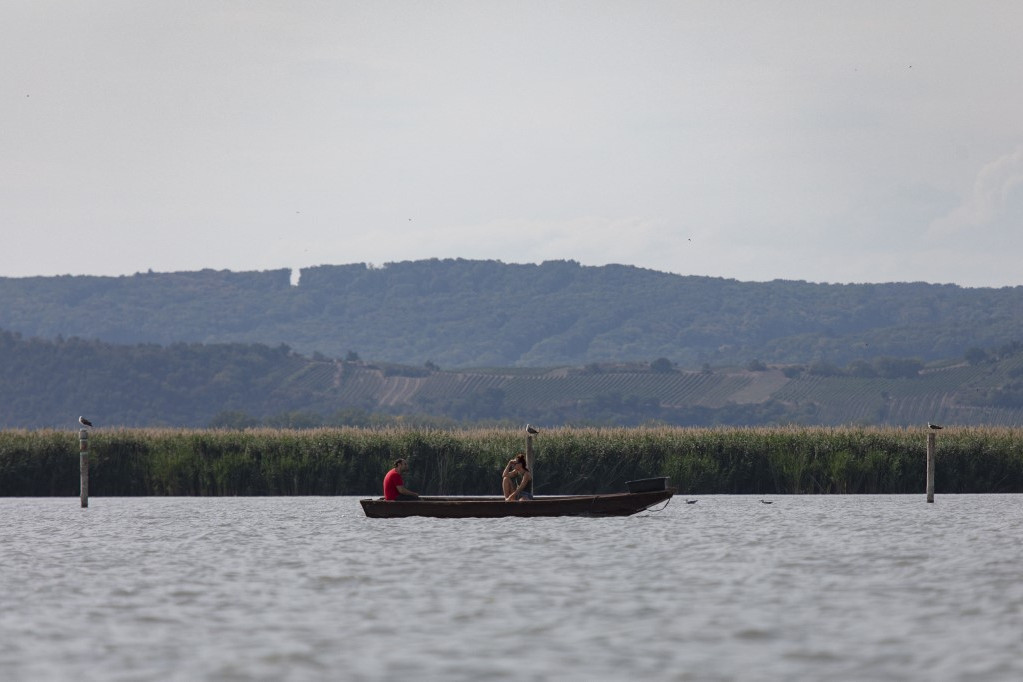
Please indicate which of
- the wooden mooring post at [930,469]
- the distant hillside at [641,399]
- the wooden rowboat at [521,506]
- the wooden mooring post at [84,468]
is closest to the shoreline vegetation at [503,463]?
the wooden mooring post at [930,469]

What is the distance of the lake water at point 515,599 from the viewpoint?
16766 millimetres

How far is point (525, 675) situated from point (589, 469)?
1268 inches

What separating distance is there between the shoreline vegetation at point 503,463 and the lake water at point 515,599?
967 centimetres

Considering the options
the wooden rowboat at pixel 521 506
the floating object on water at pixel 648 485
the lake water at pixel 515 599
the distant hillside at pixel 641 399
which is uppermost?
the distant hillside at pixel 641 399

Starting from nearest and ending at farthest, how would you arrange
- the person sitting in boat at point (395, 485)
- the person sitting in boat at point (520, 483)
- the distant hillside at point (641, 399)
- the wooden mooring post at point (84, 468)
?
the person sitting in boat at point (520, 483) < the person sitting in boat at point (395, 485) < the wooden mooring post at point (84, 468) < the distant hillside at point (641, 399)

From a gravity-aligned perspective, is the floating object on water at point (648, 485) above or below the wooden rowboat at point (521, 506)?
above

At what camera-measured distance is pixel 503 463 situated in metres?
A: 48.2

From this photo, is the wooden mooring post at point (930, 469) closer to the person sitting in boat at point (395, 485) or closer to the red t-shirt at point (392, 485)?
the person sitting in boat at point (395, 485)

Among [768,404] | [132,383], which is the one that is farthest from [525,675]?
[132,383]

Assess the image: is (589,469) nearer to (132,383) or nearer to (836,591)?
(836,591)

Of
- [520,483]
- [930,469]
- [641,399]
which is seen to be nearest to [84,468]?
[520,483]

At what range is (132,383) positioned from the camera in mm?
197250

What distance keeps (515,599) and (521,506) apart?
13.5 meters

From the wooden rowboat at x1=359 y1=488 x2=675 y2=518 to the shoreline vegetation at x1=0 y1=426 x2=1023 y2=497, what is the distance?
33.2ft
